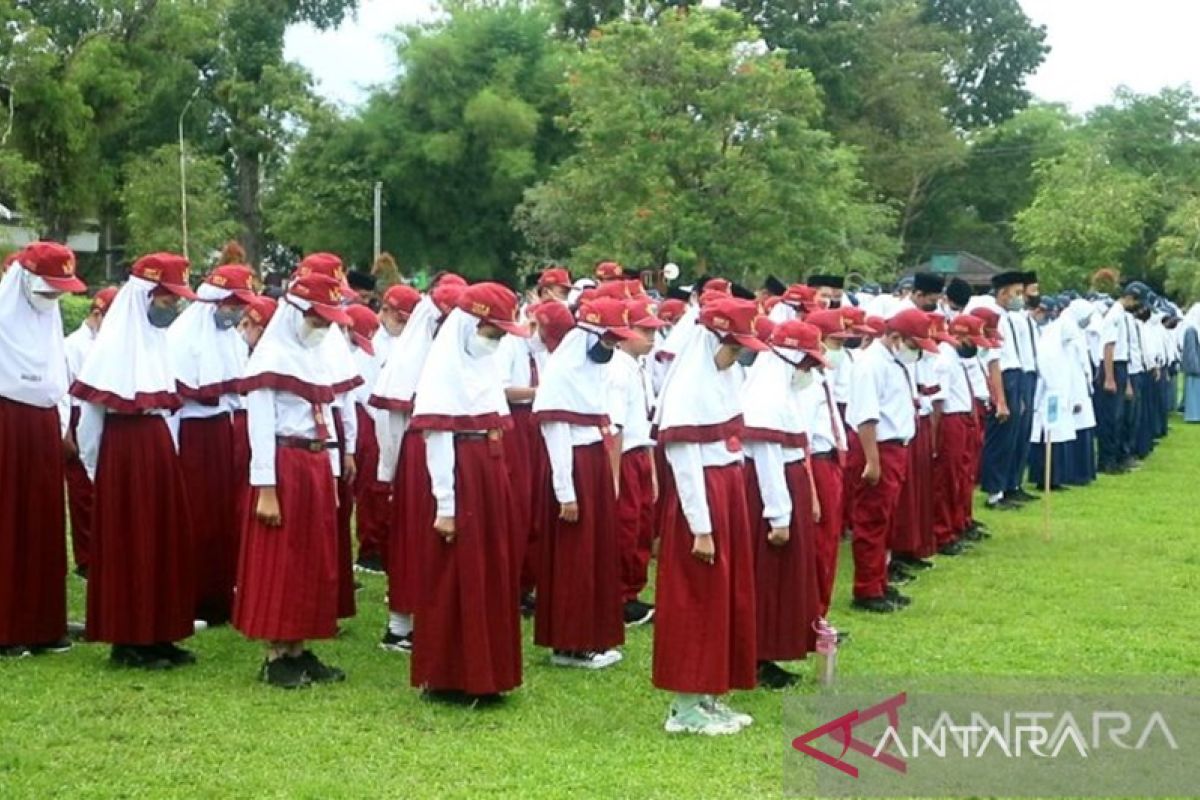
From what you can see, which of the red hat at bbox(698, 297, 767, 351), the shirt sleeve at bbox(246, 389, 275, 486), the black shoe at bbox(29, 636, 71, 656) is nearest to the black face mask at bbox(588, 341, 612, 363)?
the red hat at bbox(698, 297, 767, 351)

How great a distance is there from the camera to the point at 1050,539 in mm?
12836

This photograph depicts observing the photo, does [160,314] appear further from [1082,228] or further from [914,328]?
[1082,228]

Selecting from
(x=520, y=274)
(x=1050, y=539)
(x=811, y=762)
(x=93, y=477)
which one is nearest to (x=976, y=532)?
(x=1050, y=539)

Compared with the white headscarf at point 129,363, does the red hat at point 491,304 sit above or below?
above

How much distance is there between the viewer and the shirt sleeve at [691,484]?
6621 millimetres

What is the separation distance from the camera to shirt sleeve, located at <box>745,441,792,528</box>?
24.2 ft

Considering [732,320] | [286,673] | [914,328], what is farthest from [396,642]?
[914,328]

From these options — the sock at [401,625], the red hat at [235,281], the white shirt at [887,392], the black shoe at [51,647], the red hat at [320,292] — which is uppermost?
the red hat at [235,281]

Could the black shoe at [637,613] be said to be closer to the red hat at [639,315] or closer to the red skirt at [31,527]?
the red hat at [639,315]

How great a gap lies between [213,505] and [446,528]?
2612mm

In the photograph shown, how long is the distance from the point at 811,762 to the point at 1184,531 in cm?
807

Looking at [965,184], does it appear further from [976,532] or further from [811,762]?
[811,762]

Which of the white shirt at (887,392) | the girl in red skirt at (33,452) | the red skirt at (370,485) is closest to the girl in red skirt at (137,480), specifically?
the girl in red skirt at (33,452)

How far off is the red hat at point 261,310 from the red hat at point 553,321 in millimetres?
1789
